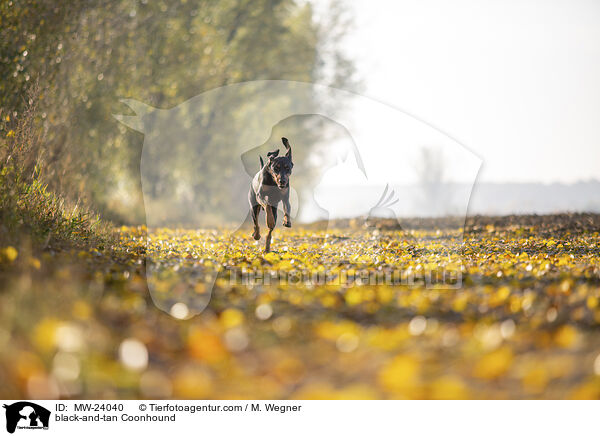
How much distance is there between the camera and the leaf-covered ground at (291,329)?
296 cm

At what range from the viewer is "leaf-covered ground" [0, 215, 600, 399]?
9.73 feet

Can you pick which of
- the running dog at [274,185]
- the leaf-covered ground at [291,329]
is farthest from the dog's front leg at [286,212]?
the leaf-covered ground at [291,329]

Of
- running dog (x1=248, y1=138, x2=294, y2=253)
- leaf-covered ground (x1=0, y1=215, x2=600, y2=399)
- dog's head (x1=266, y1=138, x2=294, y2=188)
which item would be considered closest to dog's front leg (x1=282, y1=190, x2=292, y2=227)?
running dog (x1=248, y1=138, x2=294, y2=253)

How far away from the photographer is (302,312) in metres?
4.42

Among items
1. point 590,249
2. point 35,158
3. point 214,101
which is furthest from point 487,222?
point 214,101

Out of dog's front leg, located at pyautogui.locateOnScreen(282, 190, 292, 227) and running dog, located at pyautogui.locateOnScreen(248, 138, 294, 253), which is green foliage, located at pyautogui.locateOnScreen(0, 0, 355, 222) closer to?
running dog, located at pyautogui.locateOnScreen(248, 138, 294, 253)
